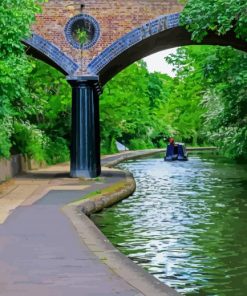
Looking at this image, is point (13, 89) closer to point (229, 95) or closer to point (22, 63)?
point (22, 63)

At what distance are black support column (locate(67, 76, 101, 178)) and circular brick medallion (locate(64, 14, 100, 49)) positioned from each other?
119 centimetres

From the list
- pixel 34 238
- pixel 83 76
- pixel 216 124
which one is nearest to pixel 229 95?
pixel 216 124

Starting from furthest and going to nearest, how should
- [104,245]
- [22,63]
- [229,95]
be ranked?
[229,95]
[22,63]
[104,245]

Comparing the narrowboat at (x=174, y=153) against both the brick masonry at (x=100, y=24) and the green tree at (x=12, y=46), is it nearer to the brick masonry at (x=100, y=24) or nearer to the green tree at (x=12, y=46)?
the brick masonry at (x=100, y=24)

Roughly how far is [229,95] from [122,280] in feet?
63.0

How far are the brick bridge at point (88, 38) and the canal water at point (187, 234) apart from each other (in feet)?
8.92

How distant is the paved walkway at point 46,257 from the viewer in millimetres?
6719

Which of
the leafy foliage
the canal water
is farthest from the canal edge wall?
the leafy foliage

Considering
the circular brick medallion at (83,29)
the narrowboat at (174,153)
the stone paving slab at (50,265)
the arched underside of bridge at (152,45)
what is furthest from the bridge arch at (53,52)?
the narrowboat at (174,153)

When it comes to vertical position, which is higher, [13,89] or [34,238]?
[13,89]

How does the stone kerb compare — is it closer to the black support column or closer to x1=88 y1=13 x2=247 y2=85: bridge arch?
x1=88 y1=13 x2=247 y2=85: bridge arch

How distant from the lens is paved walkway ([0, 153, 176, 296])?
22.0ft

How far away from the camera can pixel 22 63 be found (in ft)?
52.4

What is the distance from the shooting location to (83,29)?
21875 millimetres
